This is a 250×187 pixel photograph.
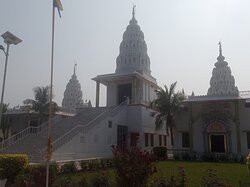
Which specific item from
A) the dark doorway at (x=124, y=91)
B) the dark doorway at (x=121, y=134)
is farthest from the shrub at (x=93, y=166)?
the dark doorway at (x=124, y=91)

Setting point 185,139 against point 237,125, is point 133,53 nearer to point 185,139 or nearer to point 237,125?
point 185,139

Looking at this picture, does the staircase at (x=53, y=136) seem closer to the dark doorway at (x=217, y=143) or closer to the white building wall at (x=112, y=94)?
the white building wall at (x=112, y=94)

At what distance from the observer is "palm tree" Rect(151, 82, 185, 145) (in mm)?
27469

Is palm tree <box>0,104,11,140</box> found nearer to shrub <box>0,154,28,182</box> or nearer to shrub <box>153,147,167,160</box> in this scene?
shrub <box>153,147,167,160</box>

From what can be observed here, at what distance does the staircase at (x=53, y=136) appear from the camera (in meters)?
20.6

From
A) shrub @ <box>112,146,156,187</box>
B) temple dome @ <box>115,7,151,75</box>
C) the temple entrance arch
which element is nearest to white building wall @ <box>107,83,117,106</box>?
temple dome @ <box>115,7,151,75</box>

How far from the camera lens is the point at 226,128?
2625 centimetres

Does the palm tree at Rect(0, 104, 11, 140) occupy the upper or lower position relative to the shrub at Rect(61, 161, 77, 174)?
upper

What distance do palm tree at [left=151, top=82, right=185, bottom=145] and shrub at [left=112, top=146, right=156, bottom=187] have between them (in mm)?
19342

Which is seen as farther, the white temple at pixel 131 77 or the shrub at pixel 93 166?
the white temple at pixel 131 77

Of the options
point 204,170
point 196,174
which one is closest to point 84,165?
point 196,174

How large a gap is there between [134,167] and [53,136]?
662 inches

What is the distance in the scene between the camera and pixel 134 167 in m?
8.16

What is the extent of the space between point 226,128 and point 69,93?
43.1m
